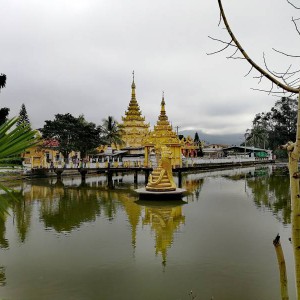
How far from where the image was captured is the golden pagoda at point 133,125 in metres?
45.2

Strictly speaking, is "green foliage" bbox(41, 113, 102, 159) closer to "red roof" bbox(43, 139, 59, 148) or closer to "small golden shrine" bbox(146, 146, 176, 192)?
"red roof" bbox(43, 139, 59, 148)

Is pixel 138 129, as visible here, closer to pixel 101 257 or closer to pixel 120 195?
pixel 120 195

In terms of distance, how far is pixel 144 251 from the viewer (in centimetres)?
923

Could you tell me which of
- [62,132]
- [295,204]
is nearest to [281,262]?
[295,204]

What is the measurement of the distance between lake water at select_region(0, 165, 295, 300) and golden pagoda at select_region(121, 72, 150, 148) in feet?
91.1

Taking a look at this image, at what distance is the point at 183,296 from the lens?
254 inches

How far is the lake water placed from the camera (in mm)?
6773

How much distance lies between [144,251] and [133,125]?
3753 centimetres

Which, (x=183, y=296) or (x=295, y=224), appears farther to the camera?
(x=183, y=296)

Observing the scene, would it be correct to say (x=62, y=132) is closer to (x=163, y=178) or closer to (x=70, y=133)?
(x=70, y=133)

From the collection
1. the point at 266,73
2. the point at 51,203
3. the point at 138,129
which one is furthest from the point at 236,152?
the point at 266,73

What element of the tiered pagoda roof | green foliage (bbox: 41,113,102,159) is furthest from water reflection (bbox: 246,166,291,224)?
green foliage (bbox: 41,113,102,159)

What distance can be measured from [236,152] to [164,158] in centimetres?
4639

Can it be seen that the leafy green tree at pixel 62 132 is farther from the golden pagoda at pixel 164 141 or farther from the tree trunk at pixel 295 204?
the tree trunk at pixel 295 204
